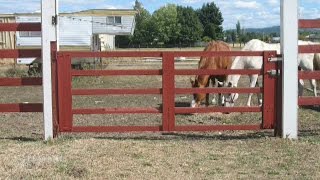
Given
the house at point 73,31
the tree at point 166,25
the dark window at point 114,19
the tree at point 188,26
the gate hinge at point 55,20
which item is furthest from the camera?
the tree at point 166,25

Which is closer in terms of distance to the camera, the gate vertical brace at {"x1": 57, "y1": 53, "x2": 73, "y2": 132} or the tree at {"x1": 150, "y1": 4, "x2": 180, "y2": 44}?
the gate vertical brace at {"x1": 57, "y1": 53, "x2": 73, "y2": 132}

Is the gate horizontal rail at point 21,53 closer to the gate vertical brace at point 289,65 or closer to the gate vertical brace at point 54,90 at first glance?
the gate vertical brace at point 54,90

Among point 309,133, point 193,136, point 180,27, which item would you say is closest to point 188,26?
point 180,27

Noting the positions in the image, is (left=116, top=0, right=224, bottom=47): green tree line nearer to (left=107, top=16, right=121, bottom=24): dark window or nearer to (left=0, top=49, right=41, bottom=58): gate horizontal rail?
(left=107, top=16, right=121, bottom=24): dark window

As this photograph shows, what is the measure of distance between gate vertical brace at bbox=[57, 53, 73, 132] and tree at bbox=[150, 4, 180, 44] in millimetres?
78082

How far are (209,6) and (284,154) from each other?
8082 cm

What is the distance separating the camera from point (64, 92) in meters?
8.62

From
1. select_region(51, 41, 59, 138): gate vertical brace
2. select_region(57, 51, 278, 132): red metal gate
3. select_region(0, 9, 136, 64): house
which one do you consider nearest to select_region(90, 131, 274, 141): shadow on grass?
select_region(57, 51, 278, 132): red metal gate

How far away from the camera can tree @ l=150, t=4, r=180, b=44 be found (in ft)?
291

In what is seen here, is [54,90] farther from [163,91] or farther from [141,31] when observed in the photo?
[141,31]

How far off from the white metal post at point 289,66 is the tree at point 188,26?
73.3 metres

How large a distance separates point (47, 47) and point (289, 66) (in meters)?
3.75

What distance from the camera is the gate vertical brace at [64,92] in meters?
8.57

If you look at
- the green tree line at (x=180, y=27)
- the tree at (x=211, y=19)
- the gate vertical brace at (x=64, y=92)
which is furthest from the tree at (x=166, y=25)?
the gate vertical brace at (x=64, y=92)
